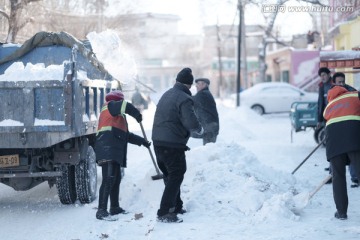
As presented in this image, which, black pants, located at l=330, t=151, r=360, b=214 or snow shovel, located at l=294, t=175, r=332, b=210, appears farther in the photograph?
snow shovel, located at l=294, t=175, r=332, b=210

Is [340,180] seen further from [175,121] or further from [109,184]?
[109,184]

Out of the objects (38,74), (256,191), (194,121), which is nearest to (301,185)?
(256,191)

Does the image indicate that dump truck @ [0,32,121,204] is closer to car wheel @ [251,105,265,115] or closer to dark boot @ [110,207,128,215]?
dark boot @ [110,207,128,215]

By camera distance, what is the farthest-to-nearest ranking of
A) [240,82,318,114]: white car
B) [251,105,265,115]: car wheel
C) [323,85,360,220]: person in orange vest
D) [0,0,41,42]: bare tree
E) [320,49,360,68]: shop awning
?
[251,105,265,115]: car wheel < [240,82,318,114]: white car < [0,0,41,42]: bare tree < [320,49,360,68]: shop awning < [323,85,360,220]: person in orange vest

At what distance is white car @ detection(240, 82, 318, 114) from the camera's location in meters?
26.1

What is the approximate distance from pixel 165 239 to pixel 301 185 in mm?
3606

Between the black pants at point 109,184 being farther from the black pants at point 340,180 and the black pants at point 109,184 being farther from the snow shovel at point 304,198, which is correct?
the black pants at point 340,180

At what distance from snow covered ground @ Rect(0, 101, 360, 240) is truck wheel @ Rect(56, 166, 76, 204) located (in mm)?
137

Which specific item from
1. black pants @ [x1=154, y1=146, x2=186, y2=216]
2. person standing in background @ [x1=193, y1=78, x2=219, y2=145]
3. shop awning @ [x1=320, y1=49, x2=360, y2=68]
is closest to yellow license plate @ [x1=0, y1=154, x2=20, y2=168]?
black pants @ [x1=154, y1=146, x2=186, y2=216]

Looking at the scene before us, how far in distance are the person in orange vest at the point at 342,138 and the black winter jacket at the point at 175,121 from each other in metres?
1.57

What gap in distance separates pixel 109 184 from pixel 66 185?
1059mm

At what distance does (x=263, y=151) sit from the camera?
1430cm

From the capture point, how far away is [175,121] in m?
6.74

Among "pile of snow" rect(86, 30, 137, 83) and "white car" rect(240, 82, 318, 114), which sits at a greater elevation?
"pile of snow" rect(86, 30, 137, 83)
